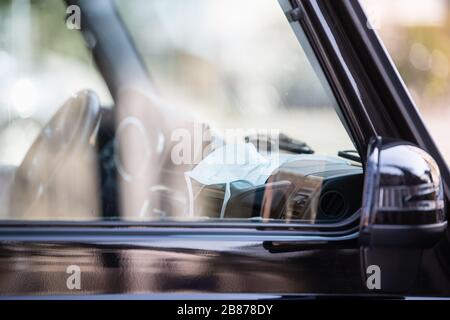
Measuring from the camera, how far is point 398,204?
4.52 ft

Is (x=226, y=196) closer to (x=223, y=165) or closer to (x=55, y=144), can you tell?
(x=223, y=165)

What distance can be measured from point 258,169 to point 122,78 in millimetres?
638

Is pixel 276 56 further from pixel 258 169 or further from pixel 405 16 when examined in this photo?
pixel 405 16

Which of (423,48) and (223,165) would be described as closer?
(223,165)

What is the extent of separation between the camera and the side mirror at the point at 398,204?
4.44ft

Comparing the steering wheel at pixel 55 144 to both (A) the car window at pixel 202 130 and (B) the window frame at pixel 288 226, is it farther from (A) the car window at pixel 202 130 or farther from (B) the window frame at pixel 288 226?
(B) the window frame at pixel 288 226

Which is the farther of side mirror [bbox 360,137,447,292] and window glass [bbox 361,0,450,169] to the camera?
window glass [bbox 361,0,450,169]

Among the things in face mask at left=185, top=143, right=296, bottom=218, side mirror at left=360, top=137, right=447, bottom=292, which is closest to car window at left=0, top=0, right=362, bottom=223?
face mask at left=185, top=143, right=296, bottom=218

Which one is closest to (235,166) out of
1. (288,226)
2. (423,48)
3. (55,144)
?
(288,226)

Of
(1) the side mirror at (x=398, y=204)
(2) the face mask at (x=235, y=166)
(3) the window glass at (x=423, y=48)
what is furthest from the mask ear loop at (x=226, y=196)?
(3) the window glass at (x=423, y=48)

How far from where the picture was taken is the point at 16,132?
1847 mm

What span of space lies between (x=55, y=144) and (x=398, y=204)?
1024 millimetres

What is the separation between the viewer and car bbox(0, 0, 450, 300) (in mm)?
1512

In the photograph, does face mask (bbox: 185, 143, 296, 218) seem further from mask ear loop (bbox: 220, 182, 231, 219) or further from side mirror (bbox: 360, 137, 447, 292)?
side mirror (bbox: 360, 137, 447, 292)
